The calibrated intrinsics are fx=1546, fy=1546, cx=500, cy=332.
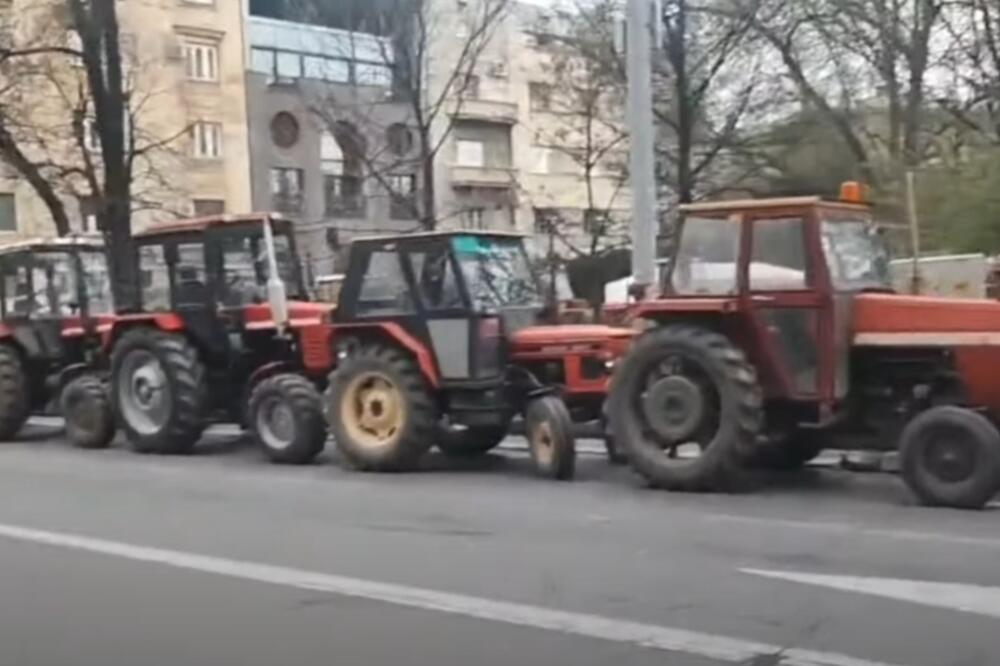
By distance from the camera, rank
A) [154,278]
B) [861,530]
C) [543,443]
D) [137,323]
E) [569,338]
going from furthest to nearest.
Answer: [154,278], [137,323], [569,338], [543,443], [861,530]

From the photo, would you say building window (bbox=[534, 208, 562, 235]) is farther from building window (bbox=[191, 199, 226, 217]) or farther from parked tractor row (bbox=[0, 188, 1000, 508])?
building window (bbox=[191, 199, 226, 217])

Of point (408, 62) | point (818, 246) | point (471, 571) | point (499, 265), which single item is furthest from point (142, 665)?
point (408, 62)

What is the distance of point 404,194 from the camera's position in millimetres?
39875

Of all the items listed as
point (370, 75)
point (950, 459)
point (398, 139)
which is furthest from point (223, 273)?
point (398, 139)

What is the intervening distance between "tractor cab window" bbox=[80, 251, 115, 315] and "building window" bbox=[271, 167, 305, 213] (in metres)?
35.2

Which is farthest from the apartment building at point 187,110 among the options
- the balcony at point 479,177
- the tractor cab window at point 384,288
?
the tractor cab window at point 384,288

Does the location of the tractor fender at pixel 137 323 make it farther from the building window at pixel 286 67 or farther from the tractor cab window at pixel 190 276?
the building window at pixel 286 67

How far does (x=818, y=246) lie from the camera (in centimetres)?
1220

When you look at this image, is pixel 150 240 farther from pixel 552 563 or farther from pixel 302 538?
pixel 552 563

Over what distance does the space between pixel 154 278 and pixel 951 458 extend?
964 centimetres

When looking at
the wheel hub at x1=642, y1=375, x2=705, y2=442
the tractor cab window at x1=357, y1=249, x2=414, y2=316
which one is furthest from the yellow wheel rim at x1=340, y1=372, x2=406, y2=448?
the wheel hub at x1=642, y1=375, x2=705, y2=442

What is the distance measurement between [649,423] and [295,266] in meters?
6.10

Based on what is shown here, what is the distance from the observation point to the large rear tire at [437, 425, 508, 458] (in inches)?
598

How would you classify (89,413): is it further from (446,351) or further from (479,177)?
(479,177)
